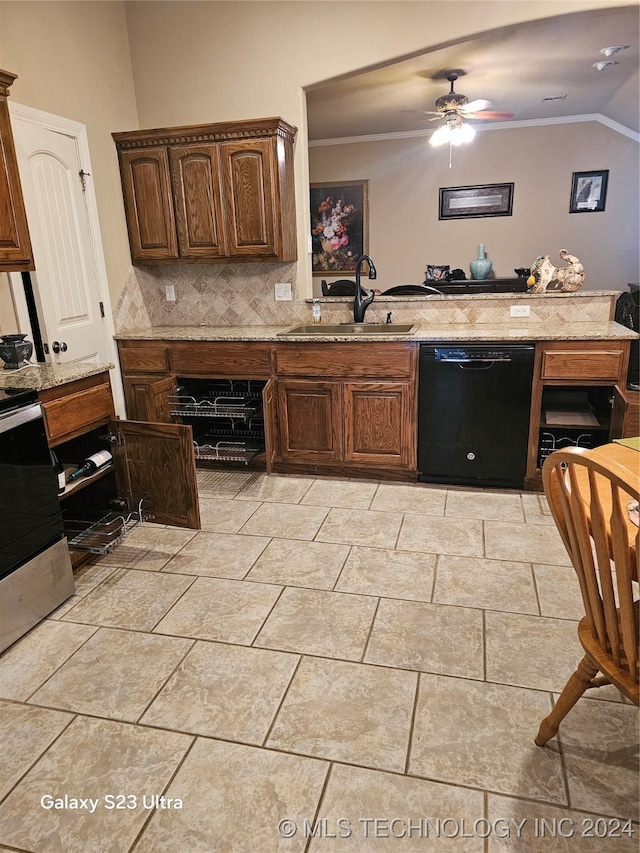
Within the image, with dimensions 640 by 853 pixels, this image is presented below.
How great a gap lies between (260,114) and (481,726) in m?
3.67

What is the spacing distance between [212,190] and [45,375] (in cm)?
181

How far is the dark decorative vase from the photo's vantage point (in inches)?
99.5

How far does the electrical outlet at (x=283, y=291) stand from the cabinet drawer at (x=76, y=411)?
1596mm

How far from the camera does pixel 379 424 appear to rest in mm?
3387

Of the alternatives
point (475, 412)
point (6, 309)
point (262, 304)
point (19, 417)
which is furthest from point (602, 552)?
point (262, 304)

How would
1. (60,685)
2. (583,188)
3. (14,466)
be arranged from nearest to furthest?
(60,685), (14,466), (583,188)

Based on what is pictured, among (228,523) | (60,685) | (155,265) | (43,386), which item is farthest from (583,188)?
(60,685)

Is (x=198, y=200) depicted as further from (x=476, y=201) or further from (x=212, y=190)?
(x=476, y=201)

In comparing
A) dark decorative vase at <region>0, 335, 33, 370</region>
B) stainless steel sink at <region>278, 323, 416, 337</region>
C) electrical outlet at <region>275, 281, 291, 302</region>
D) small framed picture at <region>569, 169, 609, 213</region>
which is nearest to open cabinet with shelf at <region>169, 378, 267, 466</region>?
stainless steel sink at <region>278, 323, 416, 337</region>

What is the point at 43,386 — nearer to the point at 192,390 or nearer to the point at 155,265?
the point at 192,390

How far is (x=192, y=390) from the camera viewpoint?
3.91 metres

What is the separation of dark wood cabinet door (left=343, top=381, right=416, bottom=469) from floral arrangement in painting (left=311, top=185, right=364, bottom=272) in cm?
413

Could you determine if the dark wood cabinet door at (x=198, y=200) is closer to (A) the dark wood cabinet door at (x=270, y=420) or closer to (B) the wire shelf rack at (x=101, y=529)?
(A) the dark wood cabinet door at (x=270, y=420)

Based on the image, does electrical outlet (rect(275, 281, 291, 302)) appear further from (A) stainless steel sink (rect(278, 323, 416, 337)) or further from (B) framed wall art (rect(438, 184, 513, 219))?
(B) framed wall art (rect(438, 184, 513, 219))
